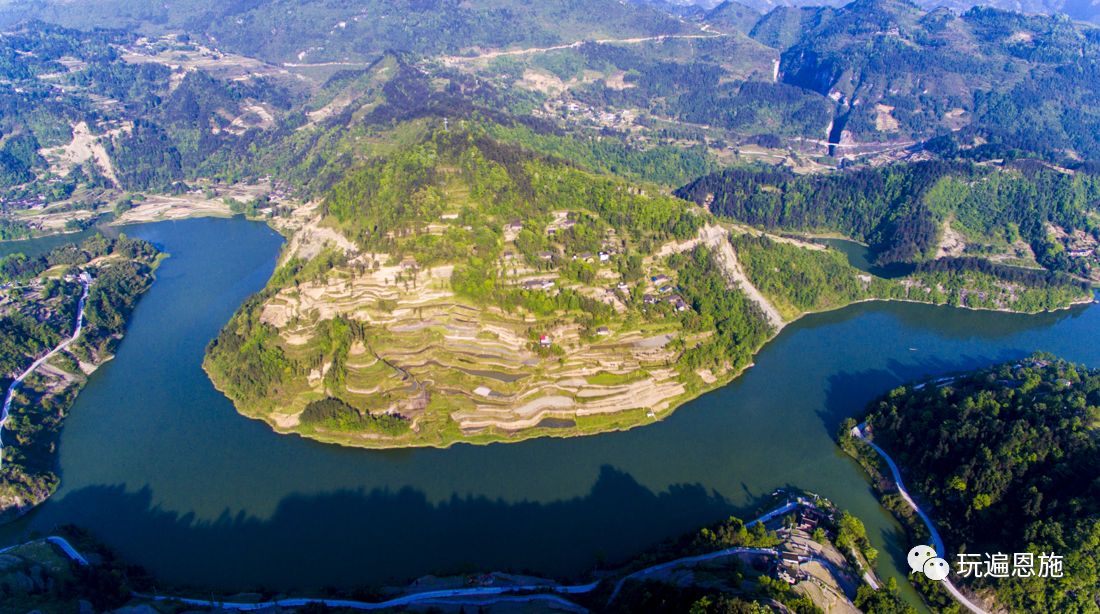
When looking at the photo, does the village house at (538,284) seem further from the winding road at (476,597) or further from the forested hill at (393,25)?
the forested hill at (393,25)

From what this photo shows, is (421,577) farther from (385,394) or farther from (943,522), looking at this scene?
(943,522)

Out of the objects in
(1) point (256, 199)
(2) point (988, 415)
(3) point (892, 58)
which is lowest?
(1) point (256, 199)

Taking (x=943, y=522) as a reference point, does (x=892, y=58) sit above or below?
above

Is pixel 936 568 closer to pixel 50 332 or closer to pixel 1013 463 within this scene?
pixel 1013 463

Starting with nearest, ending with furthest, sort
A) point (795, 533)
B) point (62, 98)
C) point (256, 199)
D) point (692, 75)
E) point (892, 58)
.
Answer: point (795, 533) → point (256, 199) → point (62, 98) → point (892, 58) → point (692, 75)

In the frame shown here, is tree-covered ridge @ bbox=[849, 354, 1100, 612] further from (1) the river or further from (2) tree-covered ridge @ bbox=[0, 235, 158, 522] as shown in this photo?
(2) tree-covered ridge @ bbox=[0, 235, 158, 522]

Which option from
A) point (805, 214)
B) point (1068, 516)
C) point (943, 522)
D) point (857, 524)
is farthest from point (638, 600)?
point (805, 214)
